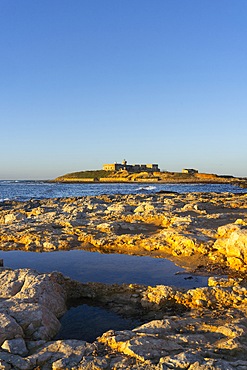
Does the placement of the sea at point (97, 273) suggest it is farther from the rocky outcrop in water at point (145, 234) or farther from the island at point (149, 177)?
the island at point (149, 177)

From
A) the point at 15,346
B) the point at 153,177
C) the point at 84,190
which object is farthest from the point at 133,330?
the point at 153,177

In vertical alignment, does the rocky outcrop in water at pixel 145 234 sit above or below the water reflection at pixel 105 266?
above

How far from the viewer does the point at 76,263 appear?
1373cm

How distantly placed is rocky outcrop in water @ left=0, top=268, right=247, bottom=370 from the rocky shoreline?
19 mm

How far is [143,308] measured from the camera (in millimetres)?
9031

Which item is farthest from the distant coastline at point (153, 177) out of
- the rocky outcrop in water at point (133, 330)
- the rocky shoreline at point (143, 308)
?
the rocky outcrop in water at point (133, 330)

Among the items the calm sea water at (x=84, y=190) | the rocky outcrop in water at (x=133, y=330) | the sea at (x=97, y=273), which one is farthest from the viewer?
the calm sea water at (x=84, y=190)

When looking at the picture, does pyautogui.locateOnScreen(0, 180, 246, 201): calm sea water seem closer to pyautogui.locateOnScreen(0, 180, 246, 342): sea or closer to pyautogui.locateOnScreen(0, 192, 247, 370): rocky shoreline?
pyautogui.locateOnScreen(0, 180, 246, 342): sea

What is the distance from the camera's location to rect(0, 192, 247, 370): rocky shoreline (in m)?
5.85

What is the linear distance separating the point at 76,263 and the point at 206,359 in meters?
8.84

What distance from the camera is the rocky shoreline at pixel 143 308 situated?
5.85 m

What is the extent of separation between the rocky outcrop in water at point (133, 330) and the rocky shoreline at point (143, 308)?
0.06ft

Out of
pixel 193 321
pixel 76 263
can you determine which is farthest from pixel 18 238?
pixel 193 321

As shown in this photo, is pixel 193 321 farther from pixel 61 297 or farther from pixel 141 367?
pixel 61 297
